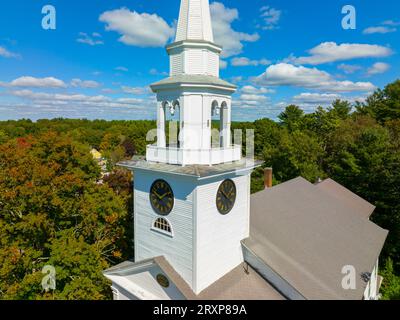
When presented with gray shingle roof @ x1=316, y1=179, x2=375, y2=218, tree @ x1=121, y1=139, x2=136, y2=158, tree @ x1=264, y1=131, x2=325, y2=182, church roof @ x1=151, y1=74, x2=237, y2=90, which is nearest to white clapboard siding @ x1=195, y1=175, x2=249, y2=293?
church roof @ x1=151, y1=74, x2=237, y2=90

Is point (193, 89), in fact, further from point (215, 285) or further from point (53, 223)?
point (53, 223)

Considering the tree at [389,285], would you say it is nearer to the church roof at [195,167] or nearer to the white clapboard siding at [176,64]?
the church roof at [195,167]

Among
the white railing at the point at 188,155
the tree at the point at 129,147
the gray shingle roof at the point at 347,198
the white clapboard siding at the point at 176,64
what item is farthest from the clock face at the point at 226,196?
the tree at the point at 129,147

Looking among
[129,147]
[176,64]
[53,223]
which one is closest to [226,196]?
[176,64]

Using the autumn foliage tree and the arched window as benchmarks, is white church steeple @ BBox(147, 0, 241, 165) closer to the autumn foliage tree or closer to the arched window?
the arched window
